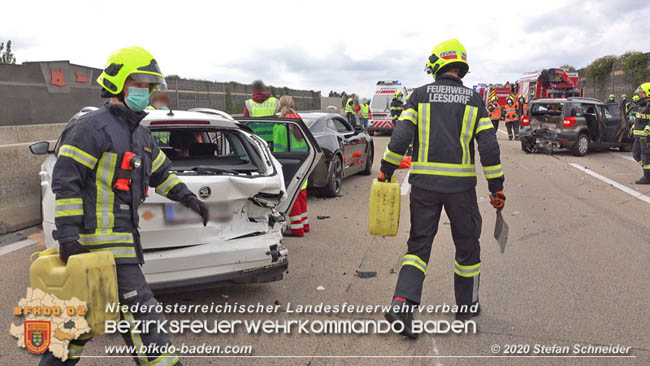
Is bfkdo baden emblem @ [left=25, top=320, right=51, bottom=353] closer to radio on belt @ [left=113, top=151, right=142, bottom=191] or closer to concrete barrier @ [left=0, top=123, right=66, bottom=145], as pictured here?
radio on belt @ [left=113, top=151, right=142, bottom=191]

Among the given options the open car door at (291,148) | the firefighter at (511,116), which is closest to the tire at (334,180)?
the open car door at (291,148)

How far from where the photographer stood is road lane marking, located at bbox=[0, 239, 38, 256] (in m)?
5.84

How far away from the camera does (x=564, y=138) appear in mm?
14938

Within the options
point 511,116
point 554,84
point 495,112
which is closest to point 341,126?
point 495,112

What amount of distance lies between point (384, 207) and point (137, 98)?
1913 mm

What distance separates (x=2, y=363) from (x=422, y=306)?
9.84ft

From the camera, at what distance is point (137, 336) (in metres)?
2.72

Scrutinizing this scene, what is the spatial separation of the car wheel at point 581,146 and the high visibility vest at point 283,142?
36.8 feet

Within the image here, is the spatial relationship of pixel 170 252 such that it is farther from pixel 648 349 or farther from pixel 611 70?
pixel 611 70

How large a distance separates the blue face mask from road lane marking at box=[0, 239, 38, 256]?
3968 mm

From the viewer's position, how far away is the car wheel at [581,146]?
1502 cm

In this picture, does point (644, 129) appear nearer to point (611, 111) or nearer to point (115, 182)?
point (611, 111)

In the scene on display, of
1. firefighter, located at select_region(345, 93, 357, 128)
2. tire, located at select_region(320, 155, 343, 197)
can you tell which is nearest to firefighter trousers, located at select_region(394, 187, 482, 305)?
tire, located at select_region(320, 155, 343, 197)

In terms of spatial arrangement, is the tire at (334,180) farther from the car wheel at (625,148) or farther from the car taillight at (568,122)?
the car wheel at (625,148)
